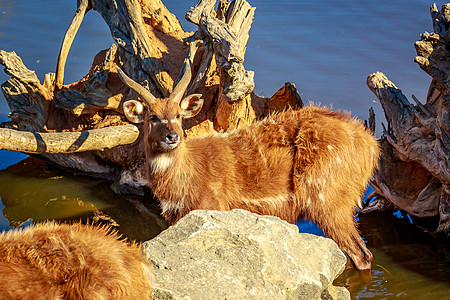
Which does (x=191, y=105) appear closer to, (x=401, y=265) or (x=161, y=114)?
(x=161, y=114)

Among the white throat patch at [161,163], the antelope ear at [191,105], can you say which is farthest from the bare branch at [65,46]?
the white throat patch at [161,163]

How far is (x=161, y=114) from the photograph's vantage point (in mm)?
5785

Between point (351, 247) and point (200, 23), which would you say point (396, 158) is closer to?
point (351, 247)

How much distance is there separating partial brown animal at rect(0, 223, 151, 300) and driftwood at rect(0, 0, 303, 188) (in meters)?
4.37

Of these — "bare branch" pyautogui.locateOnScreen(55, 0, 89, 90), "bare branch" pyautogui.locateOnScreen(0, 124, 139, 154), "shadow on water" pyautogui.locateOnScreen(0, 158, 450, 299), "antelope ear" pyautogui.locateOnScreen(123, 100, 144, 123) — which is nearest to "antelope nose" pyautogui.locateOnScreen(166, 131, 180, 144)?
"antelope ear" pyautogui.locateOnScreen(123, 100, 144, 123)

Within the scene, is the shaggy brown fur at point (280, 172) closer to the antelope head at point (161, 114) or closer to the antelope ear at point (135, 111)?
the antelope head at point (161, 114)

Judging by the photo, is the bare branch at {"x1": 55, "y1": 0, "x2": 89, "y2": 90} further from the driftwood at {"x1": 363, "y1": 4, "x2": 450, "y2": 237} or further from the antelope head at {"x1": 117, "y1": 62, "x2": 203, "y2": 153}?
the driftwood at {"x1": 363, "y1": 4, "x2": 450, "y2": 237}

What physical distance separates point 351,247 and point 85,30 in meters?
9.69

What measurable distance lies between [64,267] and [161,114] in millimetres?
3199

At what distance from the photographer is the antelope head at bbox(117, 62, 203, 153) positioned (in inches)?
223

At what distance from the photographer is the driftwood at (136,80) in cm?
769

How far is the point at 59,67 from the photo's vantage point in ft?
29.0

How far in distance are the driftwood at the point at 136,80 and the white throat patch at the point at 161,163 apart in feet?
5.25

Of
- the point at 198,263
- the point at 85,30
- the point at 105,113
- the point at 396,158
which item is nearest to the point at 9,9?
the point at 85,30
